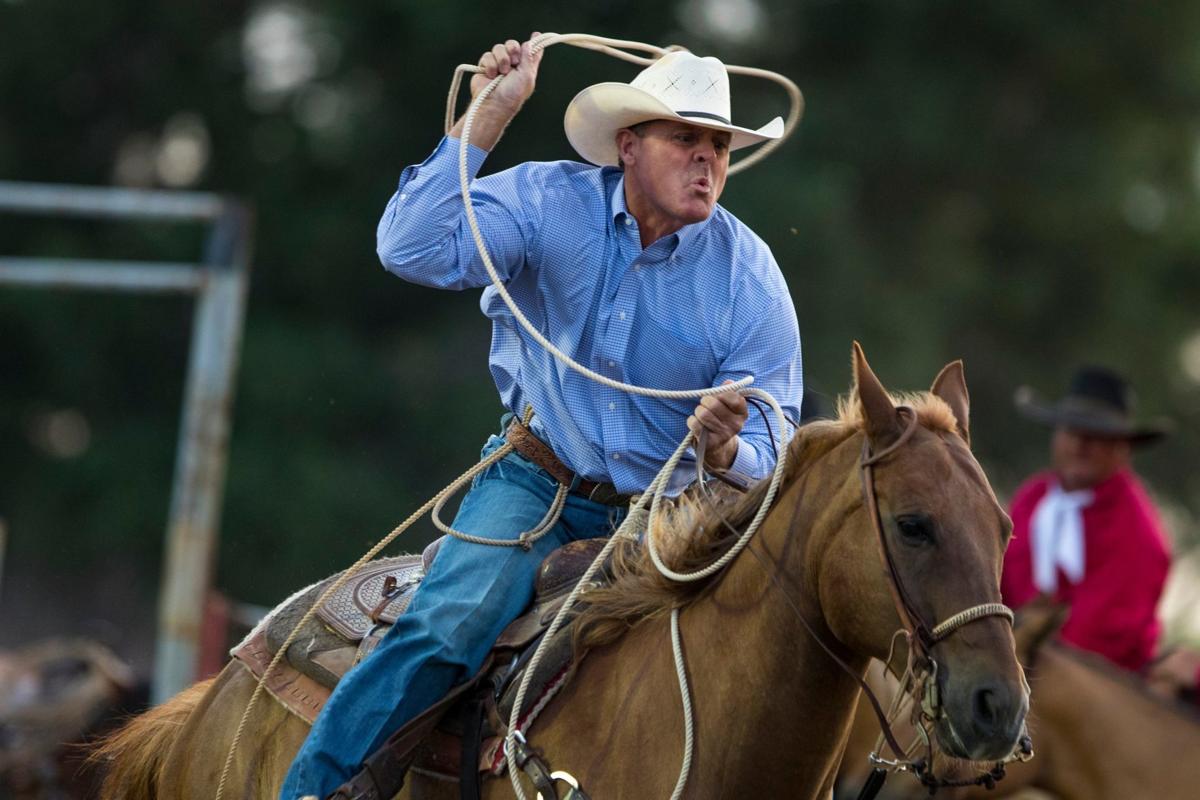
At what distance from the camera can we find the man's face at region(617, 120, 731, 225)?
4.04m

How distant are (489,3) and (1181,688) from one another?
10.8 meters

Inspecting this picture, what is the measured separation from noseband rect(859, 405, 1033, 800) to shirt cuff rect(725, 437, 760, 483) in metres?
0.50

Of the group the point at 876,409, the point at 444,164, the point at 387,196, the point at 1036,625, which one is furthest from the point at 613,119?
the point at 387,196

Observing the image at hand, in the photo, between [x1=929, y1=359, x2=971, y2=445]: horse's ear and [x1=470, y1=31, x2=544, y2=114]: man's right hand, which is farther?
[x1=470, y1=31, x2=544, y2=114]: man's right hand

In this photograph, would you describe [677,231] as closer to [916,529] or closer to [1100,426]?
[916,529]

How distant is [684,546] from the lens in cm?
375

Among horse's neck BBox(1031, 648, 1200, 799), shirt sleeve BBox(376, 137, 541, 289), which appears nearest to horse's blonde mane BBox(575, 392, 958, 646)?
shirt sleeve BBox(376, 137, 541, 289)

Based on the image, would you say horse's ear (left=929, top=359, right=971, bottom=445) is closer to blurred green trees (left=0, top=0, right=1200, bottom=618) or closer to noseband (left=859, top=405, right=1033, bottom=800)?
noseband (left=859, top=405, right=1033, bottom=800)

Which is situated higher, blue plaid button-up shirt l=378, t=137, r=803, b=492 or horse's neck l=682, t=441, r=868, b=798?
blue plaid button-up shirt l=378, t=137, r=803, b=492

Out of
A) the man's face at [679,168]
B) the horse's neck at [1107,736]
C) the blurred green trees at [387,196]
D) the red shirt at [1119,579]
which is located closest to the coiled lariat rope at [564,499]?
the man's face at [679,168]

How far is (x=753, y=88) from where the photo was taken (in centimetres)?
1766

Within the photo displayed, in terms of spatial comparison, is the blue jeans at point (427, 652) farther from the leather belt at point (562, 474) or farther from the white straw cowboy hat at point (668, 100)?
the white straw cowboy hat at point (668, 100)

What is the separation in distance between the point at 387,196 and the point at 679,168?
13.0 meters

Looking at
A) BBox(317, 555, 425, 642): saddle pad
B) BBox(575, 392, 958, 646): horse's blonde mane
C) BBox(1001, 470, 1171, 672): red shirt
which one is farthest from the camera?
BBox(1001, 470, 1171, 672): red shirt
